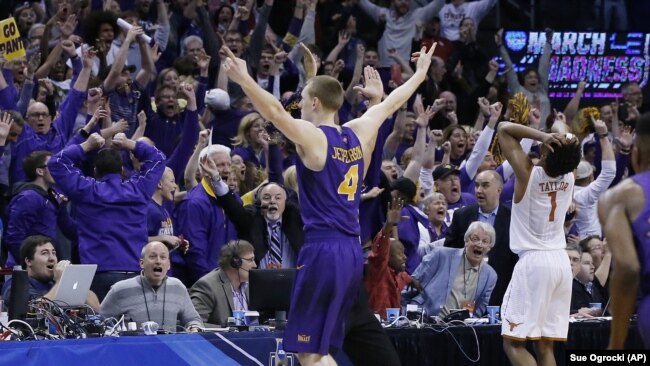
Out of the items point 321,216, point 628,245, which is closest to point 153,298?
point 321,216

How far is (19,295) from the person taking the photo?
8656mm

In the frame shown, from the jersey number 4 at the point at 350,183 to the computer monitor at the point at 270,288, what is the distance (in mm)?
1605

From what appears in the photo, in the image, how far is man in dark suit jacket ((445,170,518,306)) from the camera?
1162 cm

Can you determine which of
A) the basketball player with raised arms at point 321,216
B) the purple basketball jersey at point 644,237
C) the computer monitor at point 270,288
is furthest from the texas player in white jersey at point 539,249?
the purple basketball jersey at point 644,237

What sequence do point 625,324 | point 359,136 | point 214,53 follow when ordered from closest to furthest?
point 625,324 → point 359,136 → point 214,53

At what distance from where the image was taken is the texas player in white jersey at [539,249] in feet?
30.7

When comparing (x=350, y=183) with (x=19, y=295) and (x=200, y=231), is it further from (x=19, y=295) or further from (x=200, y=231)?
(x=200, y=231)

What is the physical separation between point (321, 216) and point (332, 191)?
0.16 metres

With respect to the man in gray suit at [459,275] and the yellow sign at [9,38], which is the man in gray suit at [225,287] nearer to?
the man in gray suit at [459,275]

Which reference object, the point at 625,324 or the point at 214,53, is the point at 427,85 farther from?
the point at 625,324

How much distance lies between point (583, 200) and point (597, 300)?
1.76 metres

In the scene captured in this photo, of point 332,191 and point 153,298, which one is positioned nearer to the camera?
point 332,191

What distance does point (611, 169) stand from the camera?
44.0ft

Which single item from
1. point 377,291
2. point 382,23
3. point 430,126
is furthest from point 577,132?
point 377,291
